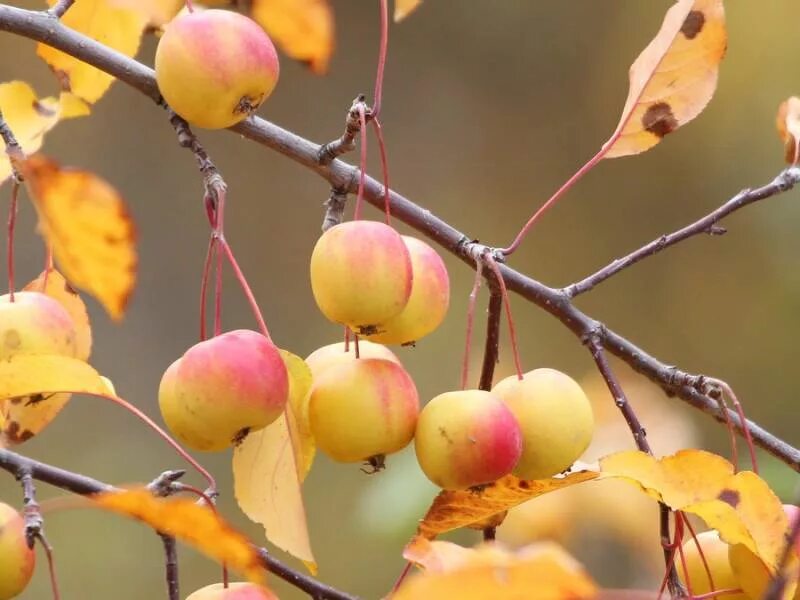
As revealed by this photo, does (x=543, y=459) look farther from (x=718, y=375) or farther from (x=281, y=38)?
(x=718, y=375)

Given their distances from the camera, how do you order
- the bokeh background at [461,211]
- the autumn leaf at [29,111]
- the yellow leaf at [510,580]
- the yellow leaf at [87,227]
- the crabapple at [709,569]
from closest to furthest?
the yellow leaf at [510,580] < the yellow leaf at [87,227] < the crabapple at [709,569] < the autumn leaf at [29,111] < the bokeh background at [461,211]

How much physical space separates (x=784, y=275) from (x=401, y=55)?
31.7 inches

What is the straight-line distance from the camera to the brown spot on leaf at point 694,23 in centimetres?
57

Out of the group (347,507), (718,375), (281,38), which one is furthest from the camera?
(718,375)

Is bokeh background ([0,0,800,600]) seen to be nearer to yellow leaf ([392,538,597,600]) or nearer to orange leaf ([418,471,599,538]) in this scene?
orange leaf ([418,471,599,538])

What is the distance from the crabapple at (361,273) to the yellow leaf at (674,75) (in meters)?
0.20

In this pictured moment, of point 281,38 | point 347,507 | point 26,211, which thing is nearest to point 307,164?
point 281,38

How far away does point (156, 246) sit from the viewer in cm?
197

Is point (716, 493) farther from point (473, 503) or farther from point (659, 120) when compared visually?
point (659, 120)

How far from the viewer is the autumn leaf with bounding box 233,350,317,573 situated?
1.54ft

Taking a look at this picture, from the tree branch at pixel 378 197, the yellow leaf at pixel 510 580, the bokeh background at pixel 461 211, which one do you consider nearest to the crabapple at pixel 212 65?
the tree branch at pixel 378 197

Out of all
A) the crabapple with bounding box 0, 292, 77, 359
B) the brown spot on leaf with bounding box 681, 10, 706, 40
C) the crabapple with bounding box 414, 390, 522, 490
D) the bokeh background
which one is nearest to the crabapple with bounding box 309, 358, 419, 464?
the crabapple with bounding box 414, 390, 522, 490

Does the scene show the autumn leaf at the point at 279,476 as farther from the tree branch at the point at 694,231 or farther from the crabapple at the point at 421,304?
the tree branch at the point at 694,231

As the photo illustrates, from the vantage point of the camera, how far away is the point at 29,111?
0.65 m
